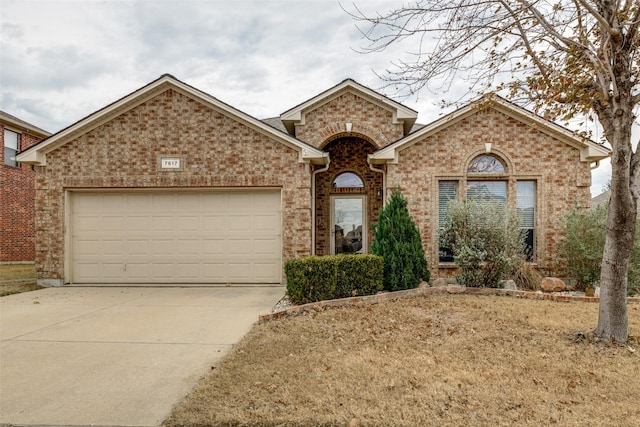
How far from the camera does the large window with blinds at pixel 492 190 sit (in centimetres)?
984

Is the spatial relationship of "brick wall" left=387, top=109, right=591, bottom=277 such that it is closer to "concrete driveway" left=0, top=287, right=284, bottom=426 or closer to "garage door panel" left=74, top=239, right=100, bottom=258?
"concrete driveway" left=0, top=287, right=284, bottom=426

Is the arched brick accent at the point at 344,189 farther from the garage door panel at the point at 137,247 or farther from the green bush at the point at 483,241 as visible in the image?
the garage door panel at the point at 137,247

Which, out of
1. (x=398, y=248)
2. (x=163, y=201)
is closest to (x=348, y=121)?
(x=398, y=248)

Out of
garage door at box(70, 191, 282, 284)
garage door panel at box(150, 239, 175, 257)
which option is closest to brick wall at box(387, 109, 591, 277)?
garage door at box(70, 191, 282, 284)

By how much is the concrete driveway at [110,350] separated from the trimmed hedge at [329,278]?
2.65 feet

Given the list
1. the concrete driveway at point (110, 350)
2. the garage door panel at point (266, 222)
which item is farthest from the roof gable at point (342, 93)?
the concrete driveway at point (110, 350)

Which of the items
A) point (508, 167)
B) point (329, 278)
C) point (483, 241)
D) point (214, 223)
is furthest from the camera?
point (214, 223)

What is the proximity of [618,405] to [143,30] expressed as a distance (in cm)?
1275

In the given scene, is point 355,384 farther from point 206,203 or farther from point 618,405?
point 206,203

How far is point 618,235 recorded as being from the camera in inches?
188

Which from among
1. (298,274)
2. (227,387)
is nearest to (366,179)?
(298,274)

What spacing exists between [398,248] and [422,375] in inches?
175

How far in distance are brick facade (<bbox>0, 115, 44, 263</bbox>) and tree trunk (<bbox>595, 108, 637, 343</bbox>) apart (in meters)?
21.1

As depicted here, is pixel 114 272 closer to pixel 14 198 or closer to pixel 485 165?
pixel 485 165
